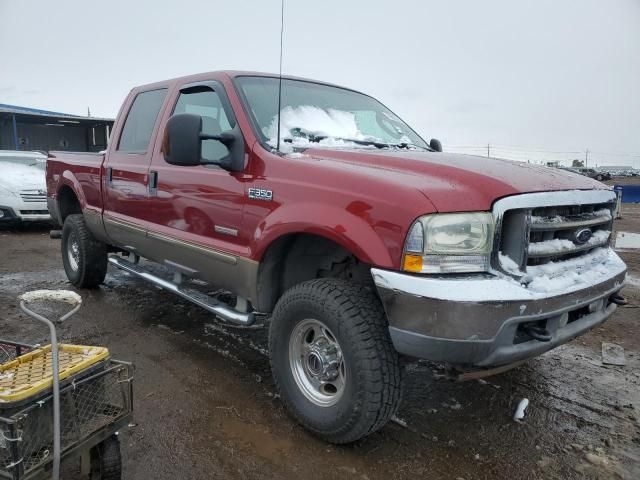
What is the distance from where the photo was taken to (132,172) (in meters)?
4.21

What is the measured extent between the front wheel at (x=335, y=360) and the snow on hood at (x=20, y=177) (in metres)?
8.75

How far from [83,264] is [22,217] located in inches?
205

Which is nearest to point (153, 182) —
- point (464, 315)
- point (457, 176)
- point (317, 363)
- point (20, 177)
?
point (317, 363)

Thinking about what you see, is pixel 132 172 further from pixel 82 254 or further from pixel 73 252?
pixel 73 252

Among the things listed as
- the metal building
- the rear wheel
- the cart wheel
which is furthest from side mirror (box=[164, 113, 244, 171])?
the metal building

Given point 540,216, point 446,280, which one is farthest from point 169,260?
point 540,216

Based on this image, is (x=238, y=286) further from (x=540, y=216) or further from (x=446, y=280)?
(x=540, y=216)

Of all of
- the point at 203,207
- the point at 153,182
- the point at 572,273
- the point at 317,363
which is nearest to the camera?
the point at 572,273

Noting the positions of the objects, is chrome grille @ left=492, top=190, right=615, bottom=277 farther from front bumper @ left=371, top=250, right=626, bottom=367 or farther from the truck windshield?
the truck windshield

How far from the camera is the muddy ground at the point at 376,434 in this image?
2.46 metres

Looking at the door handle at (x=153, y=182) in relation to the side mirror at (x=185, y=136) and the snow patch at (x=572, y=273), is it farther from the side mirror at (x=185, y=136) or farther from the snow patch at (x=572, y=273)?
the snow patch at (x=572, y=273)

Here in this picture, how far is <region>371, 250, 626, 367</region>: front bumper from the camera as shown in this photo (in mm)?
2096

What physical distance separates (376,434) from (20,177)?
382 inches

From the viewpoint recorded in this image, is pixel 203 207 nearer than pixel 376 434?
No
